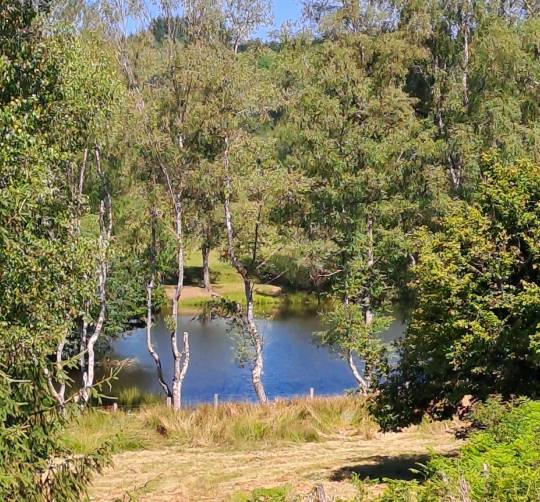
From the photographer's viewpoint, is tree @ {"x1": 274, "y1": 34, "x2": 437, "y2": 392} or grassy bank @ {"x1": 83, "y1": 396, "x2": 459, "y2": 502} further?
tree @ {"x1": 274, "y1": 34, "x2": 437, "y2": 392}

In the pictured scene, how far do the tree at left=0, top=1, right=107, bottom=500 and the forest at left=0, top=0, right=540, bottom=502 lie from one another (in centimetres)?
4

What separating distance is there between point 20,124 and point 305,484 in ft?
26.3

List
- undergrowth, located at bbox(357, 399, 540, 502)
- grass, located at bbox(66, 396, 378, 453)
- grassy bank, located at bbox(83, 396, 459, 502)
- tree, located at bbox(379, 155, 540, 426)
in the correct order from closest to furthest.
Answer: undergrowth, located at bbox(357, 399, 540, 502) → tree, located at bbox(379, 155, 540, 426) → grassy bank, located at bbox(83, 396, 459, 502) → grass, located at bbox(66, 396, 378, 453)

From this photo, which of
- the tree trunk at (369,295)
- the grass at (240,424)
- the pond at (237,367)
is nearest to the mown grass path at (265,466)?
the grass at (240,424)

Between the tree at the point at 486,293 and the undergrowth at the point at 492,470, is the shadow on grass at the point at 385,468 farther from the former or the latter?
the undergrowth at the point at 492,470

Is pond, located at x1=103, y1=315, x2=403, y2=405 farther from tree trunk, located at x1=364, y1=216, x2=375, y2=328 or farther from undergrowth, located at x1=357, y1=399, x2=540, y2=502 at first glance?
undergrowth, located at x1=357, y1=399, x2=540, y2=502

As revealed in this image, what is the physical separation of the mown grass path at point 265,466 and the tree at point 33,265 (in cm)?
296

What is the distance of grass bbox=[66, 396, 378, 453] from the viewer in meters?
18.9

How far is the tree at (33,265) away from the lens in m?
8.14

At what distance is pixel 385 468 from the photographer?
15.7 m

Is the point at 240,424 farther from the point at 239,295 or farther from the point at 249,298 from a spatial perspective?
the point at 239,295

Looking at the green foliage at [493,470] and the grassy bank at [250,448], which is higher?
the green foliage at [493,470]

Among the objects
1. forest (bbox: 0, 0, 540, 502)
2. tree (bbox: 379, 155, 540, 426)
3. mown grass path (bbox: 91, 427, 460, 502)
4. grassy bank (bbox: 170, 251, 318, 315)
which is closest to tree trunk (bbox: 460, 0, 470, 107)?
forest (bbox: 0, 0, 540, 502)

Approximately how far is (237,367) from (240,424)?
55.6 ft
